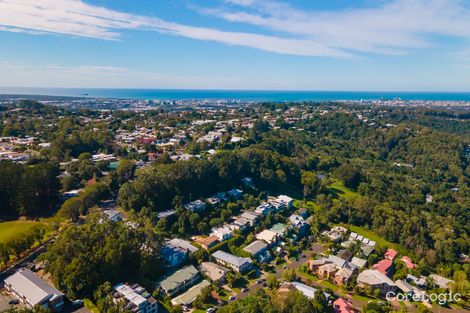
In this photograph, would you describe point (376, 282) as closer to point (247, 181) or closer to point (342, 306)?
point (342, 306)

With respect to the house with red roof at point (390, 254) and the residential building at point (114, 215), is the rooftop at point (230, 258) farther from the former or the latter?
the house with red roof at point (390, 254)

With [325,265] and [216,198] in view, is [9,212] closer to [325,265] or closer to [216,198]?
[216,198]

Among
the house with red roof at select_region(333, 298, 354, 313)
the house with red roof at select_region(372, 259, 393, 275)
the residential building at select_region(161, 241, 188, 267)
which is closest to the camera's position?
the house with red roof at select_region(333, 298, 354, 313)

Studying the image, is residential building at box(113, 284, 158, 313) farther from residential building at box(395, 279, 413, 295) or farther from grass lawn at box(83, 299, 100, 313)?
residential building at box(395, 279, 413, 295)

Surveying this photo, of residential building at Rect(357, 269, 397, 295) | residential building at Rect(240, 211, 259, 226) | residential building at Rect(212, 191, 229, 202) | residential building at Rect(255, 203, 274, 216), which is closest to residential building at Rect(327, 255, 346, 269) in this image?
residential building at Rect(357, 269, 397, 295)

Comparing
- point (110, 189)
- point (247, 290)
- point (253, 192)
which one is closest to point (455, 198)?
point (253, 192)

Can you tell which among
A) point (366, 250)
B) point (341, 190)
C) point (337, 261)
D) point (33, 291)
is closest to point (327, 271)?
point (337, 261)

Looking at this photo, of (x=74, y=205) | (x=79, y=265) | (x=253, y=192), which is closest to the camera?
(x=79, y=265)
